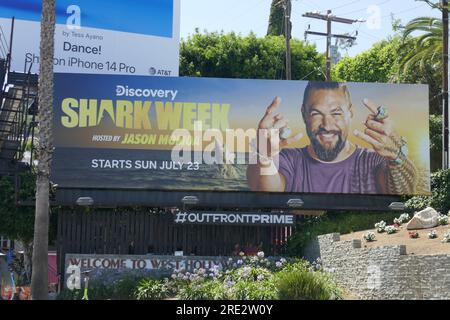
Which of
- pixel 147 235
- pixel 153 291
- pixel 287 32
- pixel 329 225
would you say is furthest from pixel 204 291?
pixel 287 32

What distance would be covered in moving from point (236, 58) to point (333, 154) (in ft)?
72.4

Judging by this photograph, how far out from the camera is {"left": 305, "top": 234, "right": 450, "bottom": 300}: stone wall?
19672 mm

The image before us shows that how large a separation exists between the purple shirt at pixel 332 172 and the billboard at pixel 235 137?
4 cm

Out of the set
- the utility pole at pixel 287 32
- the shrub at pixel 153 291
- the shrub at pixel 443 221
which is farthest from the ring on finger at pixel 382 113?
the utility pole at pixel 287 32

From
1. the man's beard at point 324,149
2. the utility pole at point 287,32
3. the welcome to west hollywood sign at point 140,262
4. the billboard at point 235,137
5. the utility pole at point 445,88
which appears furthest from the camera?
the utility pole at point 287,32

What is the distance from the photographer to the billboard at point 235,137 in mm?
28250

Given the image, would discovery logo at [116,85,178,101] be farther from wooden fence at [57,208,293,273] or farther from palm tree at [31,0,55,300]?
palm tree at [31,0,55,300]

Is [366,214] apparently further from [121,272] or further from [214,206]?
[121,272]

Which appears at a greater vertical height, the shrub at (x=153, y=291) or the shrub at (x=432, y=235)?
the shrub at (x=432, y=235)

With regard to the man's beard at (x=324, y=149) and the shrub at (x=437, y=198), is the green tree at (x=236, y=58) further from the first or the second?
the shrub at (x=437, y=198)

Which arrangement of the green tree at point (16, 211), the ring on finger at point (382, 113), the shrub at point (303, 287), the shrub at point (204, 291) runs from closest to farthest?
the shrub at point (303, 287) < the shrub at point (204, 291) < the green tree at point (16, 211) < the ring on finger at point (382, 113)

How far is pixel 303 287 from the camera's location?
69.3 ft
